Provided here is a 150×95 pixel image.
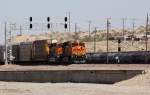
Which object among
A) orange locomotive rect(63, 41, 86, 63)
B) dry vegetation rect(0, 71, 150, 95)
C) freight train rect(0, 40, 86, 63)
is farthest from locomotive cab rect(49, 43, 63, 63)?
dry vegetation rect(0, 71, 150, 95)

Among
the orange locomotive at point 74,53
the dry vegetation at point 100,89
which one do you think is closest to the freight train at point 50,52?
the orange locomotive at point 74,53

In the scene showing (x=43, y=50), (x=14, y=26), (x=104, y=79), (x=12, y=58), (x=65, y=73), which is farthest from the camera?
(x=14, y=26)

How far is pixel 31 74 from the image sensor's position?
2245 inches

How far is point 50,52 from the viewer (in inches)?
2822

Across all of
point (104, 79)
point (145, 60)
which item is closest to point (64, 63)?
point (145, 60)

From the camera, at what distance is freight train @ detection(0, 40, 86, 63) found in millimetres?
67688

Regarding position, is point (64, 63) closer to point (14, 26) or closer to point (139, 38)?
point (14, 26)

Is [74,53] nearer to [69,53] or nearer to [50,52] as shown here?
[69,53]

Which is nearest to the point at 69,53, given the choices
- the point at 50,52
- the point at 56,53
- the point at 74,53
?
the point at 74,53

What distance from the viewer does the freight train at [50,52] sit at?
222 ft

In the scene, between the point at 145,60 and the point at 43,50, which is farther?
the point at 43,50

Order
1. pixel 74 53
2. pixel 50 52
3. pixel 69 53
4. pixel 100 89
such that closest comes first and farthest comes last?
pixel 100 89 → pixel 74 53 → pixel 69 53 → pixel 50 52

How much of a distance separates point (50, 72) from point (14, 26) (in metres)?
41.8

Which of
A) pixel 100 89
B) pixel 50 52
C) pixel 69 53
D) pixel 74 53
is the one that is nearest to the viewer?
pixel 100 89
